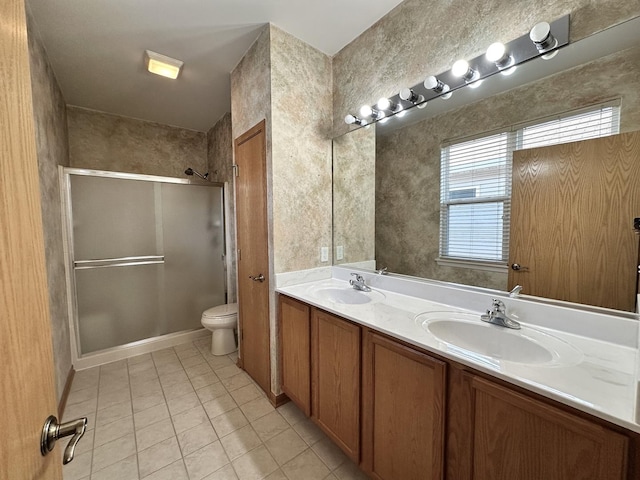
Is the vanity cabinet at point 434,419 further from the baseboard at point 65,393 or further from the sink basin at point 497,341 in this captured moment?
the baseboard at point 65,393

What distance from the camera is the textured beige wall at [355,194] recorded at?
192 cm

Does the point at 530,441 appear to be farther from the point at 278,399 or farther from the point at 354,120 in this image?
the point at 354,120

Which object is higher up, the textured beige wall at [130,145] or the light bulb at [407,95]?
the textured beige wall at [130,145]

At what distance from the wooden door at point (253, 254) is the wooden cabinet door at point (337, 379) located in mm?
568

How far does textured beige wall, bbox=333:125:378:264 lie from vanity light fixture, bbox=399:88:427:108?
0.34 meters

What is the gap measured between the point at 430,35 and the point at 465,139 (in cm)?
65

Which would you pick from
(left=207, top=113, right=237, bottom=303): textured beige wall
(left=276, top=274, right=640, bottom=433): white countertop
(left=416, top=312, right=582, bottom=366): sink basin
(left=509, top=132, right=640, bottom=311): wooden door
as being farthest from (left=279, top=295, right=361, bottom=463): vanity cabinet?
(left=207, top=113, right=237, bottom=303): textured beige wall

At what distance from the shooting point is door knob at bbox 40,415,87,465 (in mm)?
467

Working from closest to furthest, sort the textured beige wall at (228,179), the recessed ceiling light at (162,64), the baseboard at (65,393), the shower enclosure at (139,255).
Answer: the baseboard at (65,393) < the recessed ceiling light at (162,64) < the shower enclosure at (139,255) < the textured beige wall at (228,179)

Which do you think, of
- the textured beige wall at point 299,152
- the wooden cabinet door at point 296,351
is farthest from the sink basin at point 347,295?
the textured beige wall at point 299,152

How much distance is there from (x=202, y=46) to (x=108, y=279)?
2309 millimetres

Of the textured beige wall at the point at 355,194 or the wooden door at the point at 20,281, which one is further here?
the textured beige wall at the point at 355,194

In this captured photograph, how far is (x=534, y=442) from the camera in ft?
2.39

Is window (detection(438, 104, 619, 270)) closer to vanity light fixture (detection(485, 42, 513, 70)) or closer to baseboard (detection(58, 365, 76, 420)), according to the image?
vanity light fixture (detection(485, 42, 513, 70))
